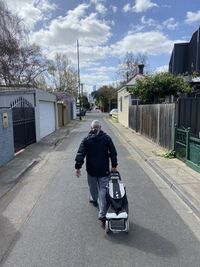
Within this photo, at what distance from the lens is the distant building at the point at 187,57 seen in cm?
1788

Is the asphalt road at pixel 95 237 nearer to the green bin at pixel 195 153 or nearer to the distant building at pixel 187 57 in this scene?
the green bin at pixel 195 153

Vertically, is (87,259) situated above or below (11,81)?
below

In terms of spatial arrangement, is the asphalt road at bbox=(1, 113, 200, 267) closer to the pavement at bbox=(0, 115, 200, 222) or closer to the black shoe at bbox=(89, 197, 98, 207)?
the black shoe at bbox=(89, 197, 98, 207)

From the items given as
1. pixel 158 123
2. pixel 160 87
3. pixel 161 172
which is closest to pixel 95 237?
pixel 161 172

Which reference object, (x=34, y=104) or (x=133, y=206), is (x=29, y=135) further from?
(x=133, y=206)

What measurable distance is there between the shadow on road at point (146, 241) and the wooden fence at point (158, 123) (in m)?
6.70

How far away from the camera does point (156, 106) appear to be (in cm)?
1388

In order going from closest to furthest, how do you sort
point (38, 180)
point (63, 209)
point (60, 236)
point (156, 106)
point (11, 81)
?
point (60, 236)
point (63, 209)
point (38, 180)
point (156, 106)
point (11, 81)

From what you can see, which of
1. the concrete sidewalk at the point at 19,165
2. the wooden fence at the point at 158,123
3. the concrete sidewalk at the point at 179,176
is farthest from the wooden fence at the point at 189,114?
the concrete sidewalk at the point at 19,165

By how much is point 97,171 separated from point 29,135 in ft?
34.9

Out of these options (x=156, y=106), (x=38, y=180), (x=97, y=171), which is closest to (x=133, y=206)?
(x=97, y=171)

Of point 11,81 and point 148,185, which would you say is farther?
point 11,81

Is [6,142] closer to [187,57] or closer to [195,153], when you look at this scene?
[195,153]

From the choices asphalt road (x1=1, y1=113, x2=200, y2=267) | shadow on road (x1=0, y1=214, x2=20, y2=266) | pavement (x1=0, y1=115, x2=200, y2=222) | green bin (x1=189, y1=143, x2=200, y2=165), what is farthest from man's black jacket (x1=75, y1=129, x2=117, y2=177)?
green bin (x1=189, y1=143, x2=200, y2=165)
